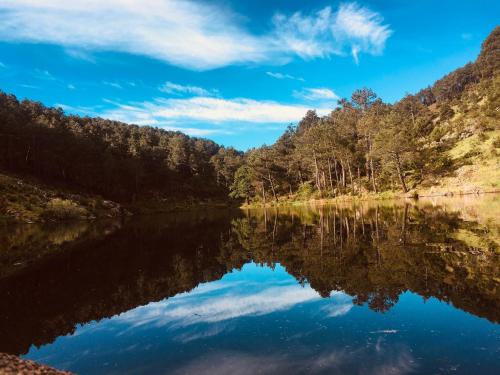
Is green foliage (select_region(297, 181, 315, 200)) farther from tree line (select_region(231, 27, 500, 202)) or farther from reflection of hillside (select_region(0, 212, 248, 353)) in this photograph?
reflection of hillside (select_region(0, 212, 248, 353))

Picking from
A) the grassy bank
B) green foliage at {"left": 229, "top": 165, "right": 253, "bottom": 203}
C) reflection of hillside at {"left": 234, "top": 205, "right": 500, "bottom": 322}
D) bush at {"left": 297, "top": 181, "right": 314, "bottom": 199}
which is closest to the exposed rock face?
reflection of hillside at {"left": 234, "top": 205, "right": 500, "bottom": 322}

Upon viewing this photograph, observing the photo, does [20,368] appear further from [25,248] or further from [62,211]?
[62,211]

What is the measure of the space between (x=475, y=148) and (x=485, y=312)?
7394 cm

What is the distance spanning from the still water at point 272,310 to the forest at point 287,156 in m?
58.8

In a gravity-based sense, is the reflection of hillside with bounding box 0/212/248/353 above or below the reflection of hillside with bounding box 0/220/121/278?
below

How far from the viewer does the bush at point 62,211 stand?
53500 mm

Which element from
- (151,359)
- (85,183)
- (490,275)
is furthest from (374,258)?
(85,183)

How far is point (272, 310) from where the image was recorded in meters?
11.3

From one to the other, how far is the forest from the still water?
58.8 m

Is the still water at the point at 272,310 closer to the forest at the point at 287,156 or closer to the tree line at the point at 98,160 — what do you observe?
the forest at the point at 287,156

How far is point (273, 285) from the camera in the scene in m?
14.4

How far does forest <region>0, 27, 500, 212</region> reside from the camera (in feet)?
245

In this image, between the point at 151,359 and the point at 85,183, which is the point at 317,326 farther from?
the point at 85,183

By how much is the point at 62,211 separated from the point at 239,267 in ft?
154
